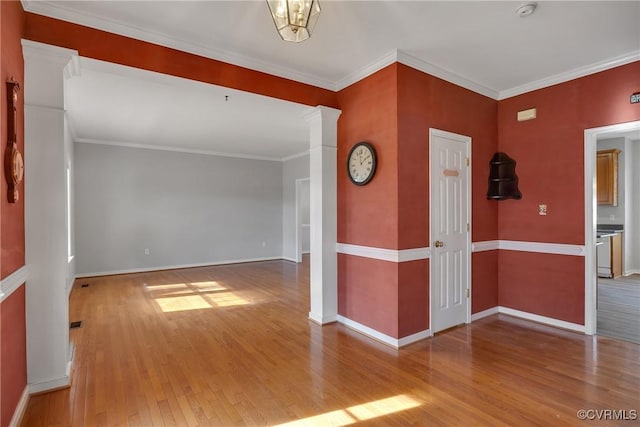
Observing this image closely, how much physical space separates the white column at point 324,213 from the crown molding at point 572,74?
7.13 feet

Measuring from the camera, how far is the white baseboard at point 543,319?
340 centimetres

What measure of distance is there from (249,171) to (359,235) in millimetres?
5208

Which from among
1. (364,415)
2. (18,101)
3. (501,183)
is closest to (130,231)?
(18,101)

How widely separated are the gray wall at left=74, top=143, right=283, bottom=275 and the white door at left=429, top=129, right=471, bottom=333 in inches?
218

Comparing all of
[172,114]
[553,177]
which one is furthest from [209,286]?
[553,177]

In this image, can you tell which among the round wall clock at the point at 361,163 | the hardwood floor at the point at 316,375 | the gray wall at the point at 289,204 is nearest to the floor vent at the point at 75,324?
the hardwood floor at the point at 316,375

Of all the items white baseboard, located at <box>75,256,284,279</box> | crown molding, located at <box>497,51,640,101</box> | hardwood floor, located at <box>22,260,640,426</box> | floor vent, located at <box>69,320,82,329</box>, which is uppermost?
crown molding, located at <box>497,51,640,101</box>

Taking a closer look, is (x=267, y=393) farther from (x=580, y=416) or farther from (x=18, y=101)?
(x=18, y=101)

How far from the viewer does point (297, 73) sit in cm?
338

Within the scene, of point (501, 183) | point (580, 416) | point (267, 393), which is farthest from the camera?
point (501, 183)

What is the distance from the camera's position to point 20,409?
2008 mm

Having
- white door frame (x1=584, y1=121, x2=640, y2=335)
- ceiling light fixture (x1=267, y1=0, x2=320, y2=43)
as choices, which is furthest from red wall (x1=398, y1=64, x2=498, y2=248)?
ceiling light fixture (x1=267, y1=0, x2=320, y2=43)

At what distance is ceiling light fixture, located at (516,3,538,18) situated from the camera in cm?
230

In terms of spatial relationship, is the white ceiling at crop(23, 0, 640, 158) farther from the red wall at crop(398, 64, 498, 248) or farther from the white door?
the white door
